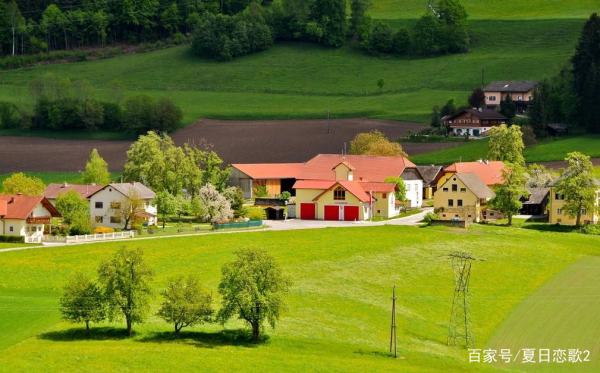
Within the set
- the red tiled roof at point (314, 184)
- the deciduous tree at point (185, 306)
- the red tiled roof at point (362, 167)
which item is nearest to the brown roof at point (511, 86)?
the red tiled roof at point (362, 167)

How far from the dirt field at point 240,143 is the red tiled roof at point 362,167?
1550 cm

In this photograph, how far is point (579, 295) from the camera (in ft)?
237

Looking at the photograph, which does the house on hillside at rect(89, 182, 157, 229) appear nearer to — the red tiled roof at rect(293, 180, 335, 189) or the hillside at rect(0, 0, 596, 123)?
the red tiled roof at rect(293, 180, 335, 189)

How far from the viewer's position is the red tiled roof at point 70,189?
9775 centimetres

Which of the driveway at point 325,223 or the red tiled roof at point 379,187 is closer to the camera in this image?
the driveway at point 325,223

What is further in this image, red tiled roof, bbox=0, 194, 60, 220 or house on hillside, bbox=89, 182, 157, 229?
house on hillside, bbox=89, 182, 157, 229

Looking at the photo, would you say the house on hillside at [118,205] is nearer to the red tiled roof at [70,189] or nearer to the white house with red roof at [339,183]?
the red tiled roof at [70,189]

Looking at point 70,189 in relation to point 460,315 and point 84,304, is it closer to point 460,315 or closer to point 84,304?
point 84,304

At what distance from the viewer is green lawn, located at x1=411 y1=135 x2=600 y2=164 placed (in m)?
121

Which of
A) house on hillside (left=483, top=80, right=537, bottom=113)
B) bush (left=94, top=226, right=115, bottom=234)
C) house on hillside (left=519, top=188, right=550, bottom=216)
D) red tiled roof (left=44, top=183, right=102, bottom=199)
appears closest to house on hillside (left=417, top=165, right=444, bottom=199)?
house on hillside (left=519, top=188, right=550, bottom=216)

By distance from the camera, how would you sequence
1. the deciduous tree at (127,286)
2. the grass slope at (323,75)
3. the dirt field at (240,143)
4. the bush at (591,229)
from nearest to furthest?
the deciduous tree at (127,286)
the bush at (591,229)
the dirt field at (240,143)
the grass slope at (323,75)

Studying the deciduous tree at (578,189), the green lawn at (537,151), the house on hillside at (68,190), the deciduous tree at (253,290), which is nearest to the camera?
the deciduous tree at (253,290)

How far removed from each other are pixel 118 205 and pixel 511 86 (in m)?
69.9

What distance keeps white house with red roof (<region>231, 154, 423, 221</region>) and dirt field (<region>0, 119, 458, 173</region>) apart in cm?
1427
